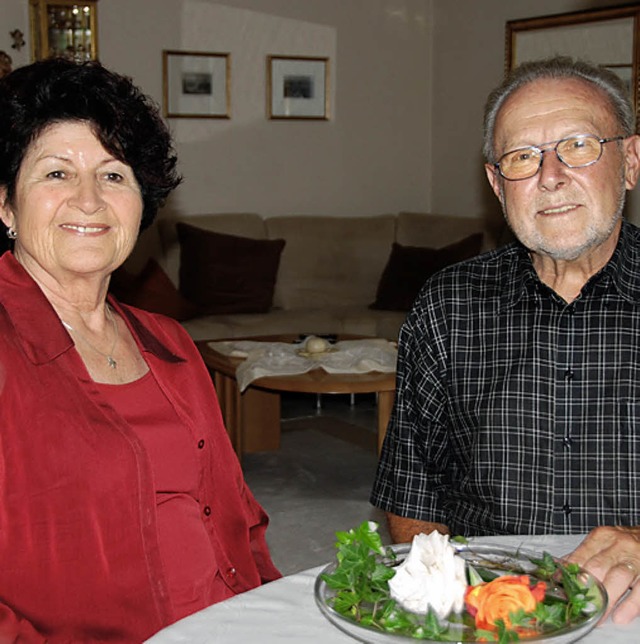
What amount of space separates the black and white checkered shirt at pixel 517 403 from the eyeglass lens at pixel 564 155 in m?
0.19

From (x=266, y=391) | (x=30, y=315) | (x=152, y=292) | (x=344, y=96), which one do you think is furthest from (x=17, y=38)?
(x=30, y=315)

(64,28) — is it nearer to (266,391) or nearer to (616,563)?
(266,391)

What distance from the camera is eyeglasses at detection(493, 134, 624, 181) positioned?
1.92m

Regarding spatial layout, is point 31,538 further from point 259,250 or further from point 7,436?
point 259,250

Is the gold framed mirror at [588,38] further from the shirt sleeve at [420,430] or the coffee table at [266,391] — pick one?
the shirt sleeve at [420,430]

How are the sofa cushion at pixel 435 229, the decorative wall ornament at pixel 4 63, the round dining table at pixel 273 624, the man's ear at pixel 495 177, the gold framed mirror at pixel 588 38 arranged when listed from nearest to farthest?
1. the round dining table at pixel 273 624
2. the man's ear at pixel 495 177
3. the decorative wall ornament at pixel 4 63
4. the gold framed mirror at pixel 588 38
5. the sofa cushion at pixel 435 229

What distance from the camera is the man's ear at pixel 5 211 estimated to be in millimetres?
1841

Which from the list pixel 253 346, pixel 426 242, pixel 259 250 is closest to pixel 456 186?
pixel 426 242

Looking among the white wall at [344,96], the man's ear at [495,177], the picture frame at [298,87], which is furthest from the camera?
the picture frame at [298,87]

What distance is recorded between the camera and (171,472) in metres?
1.76

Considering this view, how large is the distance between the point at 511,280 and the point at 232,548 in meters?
0.76

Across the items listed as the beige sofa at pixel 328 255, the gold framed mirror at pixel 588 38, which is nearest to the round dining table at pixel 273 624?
the beige sofa at pixel 328 255

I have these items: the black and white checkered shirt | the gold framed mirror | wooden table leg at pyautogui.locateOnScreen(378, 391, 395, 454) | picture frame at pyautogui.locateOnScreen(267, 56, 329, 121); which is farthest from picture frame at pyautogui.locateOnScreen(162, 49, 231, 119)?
the black and white checkered shirt

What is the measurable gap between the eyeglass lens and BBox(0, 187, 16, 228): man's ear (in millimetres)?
931
